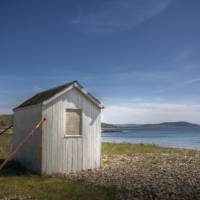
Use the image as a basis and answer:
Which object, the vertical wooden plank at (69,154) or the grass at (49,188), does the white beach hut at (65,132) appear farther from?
the grass at (49,188)

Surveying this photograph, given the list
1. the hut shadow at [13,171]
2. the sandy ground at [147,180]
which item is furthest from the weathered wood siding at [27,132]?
the sandy ground at [147,180]

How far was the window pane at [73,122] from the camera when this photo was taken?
17.0 m

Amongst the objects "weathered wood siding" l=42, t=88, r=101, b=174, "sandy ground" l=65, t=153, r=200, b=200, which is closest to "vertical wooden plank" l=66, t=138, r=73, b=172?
"weathered wood siding" l=42, t=88, r=101, b=174

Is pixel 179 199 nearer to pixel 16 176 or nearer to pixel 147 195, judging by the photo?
pixel 147 195

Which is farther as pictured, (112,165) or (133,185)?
(112,165)

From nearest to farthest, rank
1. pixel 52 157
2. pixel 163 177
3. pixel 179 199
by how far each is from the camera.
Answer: pixel 179 199 < pixel 163 177 < pixel 52 157

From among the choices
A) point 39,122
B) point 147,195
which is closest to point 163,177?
point 147,195

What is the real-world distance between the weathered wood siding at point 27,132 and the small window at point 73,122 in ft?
4.99

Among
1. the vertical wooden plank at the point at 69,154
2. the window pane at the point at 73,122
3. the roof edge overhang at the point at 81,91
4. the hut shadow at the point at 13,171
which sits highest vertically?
the roof edge overhang at the point at 81,91

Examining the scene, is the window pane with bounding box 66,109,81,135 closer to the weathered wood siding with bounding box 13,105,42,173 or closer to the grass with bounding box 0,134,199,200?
the weathered wood siding with bounding box 13,105,42,173

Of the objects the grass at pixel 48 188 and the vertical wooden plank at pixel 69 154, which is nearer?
the grass at pixel 48 188

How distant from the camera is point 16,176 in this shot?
15586 millimetres

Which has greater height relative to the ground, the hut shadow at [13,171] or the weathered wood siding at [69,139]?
the weathered wood siding at [69,139]

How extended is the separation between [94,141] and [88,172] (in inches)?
76.4
